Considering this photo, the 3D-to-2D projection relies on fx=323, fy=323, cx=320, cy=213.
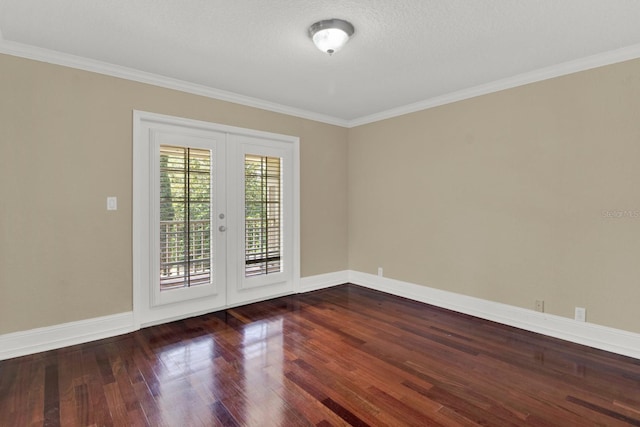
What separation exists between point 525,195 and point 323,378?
8.77 ft

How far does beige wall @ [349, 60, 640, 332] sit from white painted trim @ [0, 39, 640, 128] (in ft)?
0.25

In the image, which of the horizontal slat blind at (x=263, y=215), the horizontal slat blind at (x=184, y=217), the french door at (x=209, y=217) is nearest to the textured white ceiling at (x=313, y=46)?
the french door at (x=209, y=217)

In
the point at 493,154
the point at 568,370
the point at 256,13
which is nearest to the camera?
the point at 256,13

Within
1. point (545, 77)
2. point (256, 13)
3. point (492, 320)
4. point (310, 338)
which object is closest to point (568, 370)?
point (492, 320)

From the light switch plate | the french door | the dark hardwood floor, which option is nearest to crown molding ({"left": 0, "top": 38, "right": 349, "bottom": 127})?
the french door

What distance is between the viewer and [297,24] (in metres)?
2.39

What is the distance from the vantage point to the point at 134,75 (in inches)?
127

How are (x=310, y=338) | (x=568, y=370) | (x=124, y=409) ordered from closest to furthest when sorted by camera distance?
(x=124, y=409) → (x=568, y=370) → (x=310, y=338)

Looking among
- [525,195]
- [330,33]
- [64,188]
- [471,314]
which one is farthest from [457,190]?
[64,188]

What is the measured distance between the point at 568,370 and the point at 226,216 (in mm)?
3547

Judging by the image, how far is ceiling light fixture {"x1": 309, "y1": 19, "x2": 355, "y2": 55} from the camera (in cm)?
234

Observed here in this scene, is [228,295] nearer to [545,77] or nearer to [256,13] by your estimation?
[256,13]

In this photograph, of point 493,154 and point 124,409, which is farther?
point 493,154

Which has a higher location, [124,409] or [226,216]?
[226,216]
